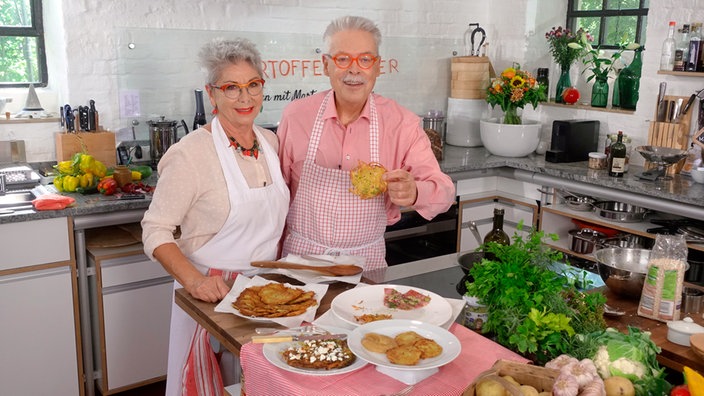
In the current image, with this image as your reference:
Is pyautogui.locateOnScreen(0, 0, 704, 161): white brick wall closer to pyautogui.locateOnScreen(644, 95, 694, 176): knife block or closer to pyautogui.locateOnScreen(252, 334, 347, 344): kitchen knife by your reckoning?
pyautogui.locateOnScreen(644, 95, 694, 176): knife block

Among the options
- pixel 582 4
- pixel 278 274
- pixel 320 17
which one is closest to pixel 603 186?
pixel 582 4

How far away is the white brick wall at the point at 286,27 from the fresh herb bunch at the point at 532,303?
2758 mm

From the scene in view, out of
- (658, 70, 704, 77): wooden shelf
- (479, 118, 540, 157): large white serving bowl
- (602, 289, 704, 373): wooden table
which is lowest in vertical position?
(602, 289, 704, 373): wooden table

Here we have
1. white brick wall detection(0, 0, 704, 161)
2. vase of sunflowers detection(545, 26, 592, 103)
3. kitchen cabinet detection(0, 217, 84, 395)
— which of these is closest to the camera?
kitchen cabinet detection(0, 217, 84, 395)

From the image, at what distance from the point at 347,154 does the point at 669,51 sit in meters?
2.47

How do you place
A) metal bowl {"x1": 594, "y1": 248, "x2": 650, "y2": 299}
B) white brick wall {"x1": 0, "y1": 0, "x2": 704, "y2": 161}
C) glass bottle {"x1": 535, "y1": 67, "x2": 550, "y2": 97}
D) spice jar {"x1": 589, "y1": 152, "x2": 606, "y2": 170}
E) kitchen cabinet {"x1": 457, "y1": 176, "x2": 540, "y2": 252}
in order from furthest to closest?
glass bottle {"x1": 535, "y1": 67, "x2": 550, "y2": 97} < kitchen cabinet {"x1": 457, "y1": 176, "x2": 540, "y2": 252} < spice jar {"x1": 589, "y1": 152, "x2": 606, "y2": 170} < white brick wall {"x1": 0, "y1": 0, "x2": 704, "y2": 161} < metal bowl {"x1": 594, "y1": 248, "x2": 650, "y2": 299}

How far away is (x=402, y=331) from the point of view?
1624 mm

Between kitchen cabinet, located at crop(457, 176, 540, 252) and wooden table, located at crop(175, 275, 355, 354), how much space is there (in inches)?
99.8

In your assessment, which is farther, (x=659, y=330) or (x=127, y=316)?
(x=127, y=316)

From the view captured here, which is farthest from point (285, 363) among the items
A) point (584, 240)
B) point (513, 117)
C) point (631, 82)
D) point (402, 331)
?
point (631, 82)

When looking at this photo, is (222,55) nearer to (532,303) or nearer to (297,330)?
(297,330)

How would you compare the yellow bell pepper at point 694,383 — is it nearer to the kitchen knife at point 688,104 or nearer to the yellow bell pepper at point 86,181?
the yellow bell pepper at point 86,181

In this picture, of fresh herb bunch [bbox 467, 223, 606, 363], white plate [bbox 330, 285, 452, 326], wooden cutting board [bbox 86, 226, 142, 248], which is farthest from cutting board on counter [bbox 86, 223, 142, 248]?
fresh herb bunch [bbox 467, 223, 606, 363]

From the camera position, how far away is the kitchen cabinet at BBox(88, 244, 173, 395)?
3139 mm
